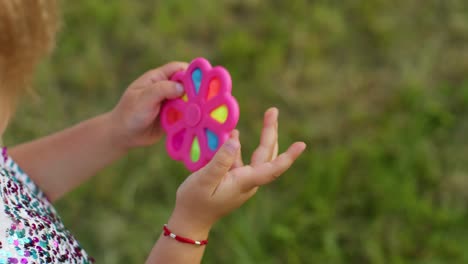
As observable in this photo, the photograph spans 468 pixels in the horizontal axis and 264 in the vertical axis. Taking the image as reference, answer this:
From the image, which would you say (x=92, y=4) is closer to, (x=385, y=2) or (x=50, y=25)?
(x=385, y=2)

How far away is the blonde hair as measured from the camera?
2.83 ft

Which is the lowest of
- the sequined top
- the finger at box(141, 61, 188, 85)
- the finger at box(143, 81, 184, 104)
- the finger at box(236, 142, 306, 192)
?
the sequined top

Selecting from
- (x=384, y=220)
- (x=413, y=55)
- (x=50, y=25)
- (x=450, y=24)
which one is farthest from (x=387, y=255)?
(x=50, y=25)

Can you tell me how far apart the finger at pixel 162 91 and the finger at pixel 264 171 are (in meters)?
0.16

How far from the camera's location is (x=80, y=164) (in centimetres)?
108

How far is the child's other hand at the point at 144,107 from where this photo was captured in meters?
0.96

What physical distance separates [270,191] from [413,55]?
530 millimetres

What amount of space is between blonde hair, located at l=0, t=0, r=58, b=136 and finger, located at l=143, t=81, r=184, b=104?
0.15m

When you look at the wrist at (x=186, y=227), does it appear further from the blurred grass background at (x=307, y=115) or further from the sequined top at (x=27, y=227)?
the blurred grass background at (x=307, y=115)

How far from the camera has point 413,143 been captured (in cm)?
162

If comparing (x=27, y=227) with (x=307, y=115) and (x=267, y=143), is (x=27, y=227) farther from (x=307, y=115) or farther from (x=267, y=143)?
(x=307, y=115)

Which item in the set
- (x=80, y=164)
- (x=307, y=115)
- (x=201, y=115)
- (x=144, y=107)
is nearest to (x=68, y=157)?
(x=80, y=164)

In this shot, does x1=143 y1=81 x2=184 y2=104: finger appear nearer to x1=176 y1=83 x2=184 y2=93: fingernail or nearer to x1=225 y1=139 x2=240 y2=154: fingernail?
x1=176 y1=83 x2=184 y2=93: fingernail

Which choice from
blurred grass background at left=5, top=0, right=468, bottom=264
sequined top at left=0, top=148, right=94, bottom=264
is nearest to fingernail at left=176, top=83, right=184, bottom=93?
sequined top at left=0, top=148, right=94, bottom=264
